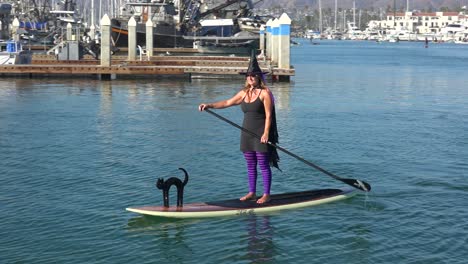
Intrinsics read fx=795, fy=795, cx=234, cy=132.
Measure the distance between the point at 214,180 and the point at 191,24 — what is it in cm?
7197

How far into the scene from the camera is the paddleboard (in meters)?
13.6

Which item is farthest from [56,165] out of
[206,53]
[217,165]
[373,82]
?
[206,53]

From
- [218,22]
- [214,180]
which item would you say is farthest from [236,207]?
[218,22]

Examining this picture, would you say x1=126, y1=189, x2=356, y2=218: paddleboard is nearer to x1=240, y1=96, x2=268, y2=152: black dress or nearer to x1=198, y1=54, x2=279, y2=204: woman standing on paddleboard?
x1=198, y1=54, x2=279, y2=204: woman standing on paddleboard

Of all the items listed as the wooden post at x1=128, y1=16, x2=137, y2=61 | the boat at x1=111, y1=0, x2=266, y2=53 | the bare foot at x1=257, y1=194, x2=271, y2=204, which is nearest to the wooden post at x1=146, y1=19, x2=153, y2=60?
the wooden post at x1=128, y1=16, x2=137, y2=61

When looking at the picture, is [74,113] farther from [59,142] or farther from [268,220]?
[268,220]

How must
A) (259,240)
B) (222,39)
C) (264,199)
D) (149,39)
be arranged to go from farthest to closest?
1. (222,39)
2. (149,39)
3. (264,199)
4. (259,240)

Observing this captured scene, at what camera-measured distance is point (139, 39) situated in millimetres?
79000

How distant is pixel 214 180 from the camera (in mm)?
17406

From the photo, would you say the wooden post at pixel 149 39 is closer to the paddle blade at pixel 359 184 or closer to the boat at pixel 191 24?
the boat at pixel 191 24

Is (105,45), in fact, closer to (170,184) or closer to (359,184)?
(359,184)

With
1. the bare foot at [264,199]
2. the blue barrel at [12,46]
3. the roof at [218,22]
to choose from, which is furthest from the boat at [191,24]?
the bare foot at [264,199]

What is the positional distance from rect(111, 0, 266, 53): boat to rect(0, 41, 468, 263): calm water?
144ft

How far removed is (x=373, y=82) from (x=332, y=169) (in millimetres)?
34845
